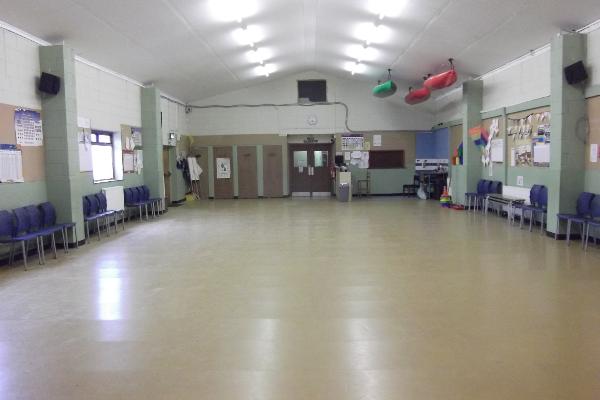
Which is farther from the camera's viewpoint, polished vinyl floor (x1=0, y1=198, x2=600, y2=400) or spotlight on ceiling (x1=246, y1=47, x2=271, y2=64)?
spotlight on ceiling (x1=246, y1=47, x2=271, y2=64)

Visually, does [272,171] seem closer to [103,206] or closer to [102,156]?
[102,156]

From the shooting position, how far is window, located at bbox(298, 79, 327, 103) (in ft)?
51.4

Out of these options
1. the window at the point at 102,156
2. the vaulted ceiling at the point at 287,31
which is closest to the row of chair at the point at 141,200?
the window at the point at 102,156

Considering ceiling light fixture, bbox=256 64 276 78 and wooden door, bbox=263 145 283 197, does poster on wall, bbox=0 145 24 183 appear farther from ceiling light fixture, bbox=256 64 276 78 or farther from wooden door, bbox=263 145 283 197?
wooden door, bbox=263 145 283 197

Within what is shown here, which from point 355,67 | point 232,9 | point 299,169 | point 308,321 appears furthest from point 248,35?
point 308,321

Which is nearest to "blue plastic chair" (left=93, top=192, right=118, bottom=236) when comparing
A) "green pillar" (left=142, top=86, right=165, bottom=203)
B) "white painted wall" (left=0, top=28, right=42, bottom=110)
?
"white painted wall" (left=0, top=28, right=42, bottom=110)

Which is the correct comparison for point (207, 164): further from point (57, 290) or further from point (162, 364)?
point (162, 364)

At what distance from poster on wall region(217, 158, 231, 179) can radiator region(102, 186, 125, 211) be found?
640cm

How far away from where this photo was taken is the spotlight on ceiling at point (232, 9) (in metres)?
7.65

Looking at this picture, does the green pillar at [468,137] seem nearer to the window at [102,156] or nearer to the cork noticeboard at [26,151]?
the window at [102,156]

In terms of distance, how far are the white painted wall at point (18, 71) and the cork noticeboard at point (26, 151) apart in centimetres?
16

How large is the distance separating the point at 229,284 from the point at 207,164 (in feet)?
37.1

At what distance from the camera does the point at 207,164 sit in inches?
625

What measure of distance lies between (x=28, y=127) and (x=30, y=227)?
1.47 meters
